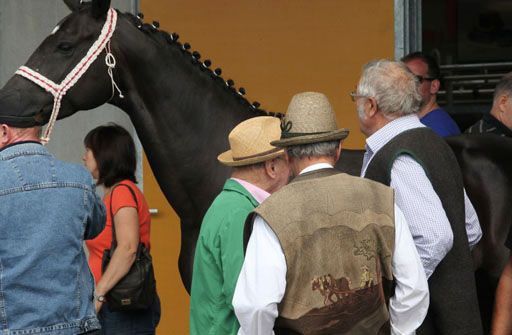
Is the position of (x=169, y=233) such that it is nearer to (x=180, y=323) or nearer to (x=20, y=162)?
(x=180, y=323)

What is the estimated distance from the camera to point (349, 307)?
3.66m

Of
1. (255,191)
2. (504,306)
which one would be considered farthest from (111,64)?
(504,306)

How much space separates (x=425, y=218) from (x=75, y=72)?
1.92 m

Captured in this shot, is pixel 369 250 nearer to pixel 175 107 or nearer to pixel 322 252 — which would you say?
pixel 322 252

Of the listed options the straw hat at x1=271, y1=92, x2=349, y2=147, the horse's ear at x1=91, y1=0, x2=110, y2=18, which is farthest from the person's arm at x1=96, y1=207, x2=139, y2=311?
the straw hat at x1=271, y1=92, x2=349, y2=147

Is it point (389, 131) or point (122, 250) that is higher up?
point (389, 131)

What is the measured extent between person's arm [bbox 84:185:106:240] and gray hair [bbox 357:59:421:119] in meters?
1.10

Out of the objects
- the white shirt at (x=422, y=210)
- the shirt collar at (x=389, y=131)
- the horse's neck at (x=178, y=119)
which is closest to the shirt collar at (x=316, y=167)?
the white shirt at (x=422, y=210)

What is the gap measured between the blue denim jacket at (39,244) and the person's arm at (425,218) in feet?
3.99

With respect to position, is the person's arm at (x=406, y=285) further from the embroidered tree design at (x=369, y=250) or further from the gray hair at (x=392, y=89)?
the gray hair at (x=392, y=89)

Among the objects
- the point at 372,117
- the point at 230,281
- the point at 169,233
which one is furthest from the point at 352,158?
the point at 169,233

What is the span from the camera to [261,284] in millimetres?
3537

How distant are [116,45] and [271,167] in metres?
1.41

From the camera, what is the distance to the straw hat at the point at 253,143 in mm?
4062
